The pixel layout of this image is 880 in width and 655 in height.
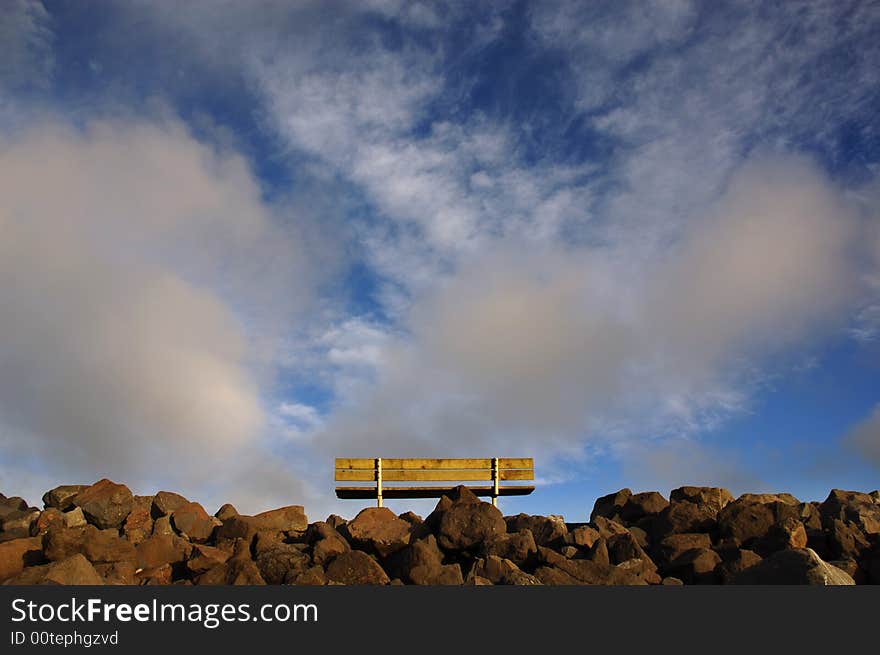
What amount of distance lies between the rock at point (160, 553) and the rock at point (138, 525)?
0.78 m

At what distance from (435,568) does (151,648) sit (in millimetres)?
3327

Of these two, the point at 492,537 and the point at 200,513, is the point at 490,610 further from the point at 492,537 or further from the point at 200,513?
the point at 200,513

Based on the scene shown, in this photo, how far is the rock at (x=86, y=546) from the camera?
29.2 ft

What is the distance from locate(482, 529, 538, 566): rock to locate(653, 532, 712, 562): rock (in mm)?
1936

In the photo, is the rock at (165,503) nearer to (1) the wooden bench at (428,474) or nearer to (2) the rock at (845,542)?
(1) the wooden bench at (428,474)

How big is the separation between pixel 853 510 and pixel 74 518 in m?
12.1

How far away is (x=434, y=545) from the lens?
9523 millimetres

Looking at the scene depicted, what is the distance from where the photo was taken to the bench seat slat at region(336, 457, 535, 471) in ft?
47.9

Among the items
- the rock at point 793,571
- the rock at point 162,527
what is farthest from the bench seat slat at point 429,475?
the rock at point 793,571

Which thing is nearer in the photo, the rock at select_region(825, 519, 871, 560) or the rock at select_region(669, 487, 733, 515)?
the rock at select_region(825, 519, 871, 560)

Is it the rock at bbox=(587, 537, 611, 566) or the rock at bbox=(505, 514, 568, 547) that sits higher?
the rock at bbox=(505, 514, 568, 547)

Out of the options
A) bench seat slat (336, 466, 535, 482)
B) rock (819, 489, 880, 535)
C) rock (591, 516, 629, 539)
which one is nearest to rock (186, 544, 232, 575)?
rock (591, 516, 629, 539)

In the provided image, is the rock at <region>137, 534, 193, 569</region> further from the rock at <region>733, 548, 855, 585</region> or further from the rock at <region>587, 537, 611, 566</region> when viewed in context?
the rock at <region>733, 548, 855, 585</region>

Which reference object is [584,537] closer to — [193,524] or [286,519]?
[286,519]
